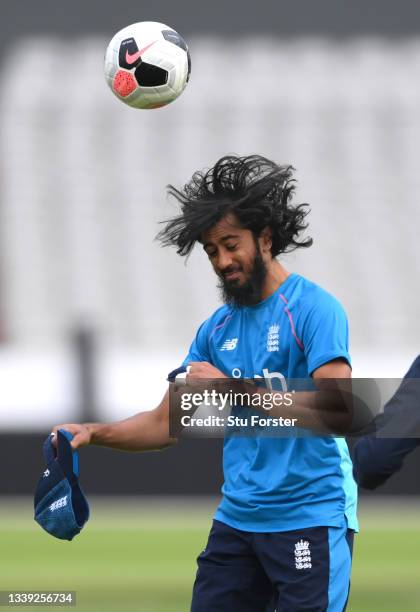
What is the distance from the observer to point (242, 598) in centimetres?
477

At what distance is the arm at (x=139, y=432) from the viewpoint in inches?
198

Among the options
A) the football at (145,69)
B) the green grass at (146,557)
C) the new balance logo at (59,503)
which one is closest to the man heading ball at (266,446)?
the new balance logo at (59,503)

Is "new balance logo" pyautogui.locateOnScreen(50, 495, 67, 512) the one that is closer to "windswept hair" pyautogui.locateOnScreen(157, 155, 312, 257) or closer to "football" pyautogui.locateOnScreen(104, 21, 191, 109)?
"windswept hair" pyautogui.locateOnScreen(157, 155, 312, 257)

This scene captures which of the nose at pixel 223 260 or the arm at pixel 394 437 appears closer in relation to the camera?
the arm at pixel 394 437

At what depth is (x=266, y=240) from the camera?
5.11 m

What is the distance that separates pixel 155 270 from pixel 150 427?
17.4 m

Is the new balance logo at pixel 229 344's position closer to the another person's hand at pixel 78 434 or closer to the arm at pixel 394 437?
the another person's hand at pixel 78 434

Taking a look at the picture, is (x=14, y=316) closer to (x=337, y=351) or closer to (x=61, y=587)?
(x=61, y=587)

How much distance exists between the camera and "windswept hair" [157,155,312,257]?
5.03 metres

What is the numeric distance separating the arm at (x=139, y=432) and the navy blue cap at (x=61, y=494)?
0.23m

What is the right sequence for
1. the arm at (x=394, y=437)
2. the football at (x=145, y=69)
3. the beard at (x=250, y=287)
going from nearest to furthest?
1. the arm at (x=394, y=437)
2. the beard at (x=250, y=287)
3. the football at (x=145, y=69)

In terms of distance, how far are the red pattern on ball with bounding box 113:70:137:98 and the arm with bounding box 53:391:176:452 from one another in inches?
92.8

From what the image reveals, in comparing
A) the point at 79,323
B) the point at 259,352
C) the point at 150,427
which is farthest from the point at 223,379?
the point at 79,323

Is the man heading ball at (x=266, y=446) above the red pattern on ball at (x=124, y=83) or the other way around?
the other way around
